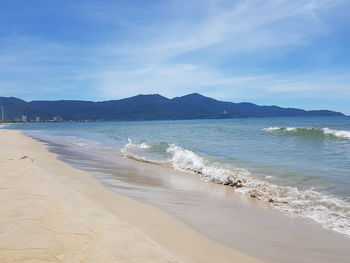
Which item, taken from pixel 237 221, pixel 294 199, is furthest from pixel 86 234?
pixel 294 199

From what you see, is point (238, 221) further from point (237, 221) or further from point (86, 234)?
point (86, 234)

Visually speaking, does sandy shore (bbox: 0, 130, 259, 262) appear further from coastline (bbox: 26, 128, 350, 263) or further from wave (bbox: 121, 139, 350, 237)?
wave (bbox: 121, 139, 350, 237)

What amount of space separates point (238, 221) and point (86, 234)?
8.64 feet

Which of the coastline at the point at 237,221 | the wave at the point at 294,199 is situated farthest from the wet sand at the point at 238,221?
the wave at the point at 294,199

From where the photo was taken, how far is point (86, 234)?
3.98 metres

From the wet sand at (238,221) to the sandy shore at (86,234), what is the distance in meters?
0.29

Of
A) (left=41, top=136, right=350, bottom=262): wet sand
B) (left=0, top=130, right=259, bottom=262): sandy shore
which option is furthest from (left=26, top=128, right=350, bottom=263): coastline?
(left=0, top=130, right=259, bottom=262): sandy shore

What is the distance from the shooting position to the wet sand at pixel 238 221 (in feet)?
13.8

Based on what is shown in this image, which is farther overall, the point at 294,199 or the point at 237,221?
the point at 294,199

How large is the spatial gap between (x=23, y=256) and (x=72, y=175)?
22.2 feet

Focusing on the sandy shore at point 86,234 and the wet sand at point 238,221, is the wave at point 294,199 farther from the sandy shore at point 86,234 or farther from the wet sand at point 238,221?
the sandy shore at point 86,234

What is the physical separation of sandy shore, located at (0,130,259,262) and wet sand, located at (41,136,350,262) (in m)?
0.29

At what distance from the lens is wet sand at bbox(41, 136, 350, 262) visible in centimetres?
419

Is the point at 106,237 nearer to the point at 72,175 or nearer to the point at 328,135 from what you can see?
the point at 72,175
